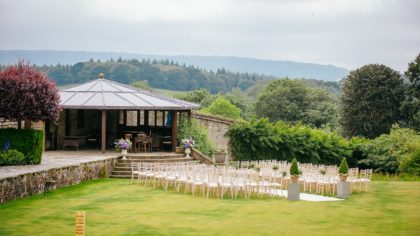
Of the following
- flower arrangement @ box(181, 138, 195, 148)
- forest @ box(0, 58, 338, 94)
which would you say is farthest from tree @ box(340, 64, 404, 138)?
forest @ box(0, 58, 338, 94)

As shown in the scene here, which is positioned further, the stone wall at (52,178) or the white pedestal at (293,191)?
the white pedestal at (293,191)

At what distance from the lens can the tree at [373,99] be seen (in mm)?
54594

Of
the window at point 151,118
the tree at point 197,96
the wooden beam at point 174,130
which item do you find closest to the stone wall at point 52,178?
the wooden beam at point 174,130

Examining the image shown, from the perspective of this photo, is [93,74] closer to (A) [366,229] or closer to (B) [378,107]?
(B) [378,107]

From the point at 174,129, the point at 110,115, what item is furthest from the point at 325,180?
the point at 110,115

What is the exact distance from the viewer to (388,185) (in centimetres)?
2692

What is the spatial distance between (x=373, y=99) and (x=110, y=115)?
26330mm

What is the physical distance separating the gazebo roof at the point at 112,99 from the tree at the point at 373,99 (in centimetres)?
2606

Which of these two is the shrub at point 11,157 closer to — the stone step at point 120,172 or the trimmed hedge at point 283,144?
the stone step at point 120,172

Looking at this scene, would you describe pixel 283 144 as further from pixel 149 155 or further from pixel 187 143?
pixel 149 155

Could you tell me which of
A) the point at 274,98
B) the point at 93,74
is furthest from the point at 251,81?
the point at 274,98

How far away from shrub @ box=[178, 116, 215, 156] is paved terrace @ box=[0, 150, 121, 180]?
3.95 meters

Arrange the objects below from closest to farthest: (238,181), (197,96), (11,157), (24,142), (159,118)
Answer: (238,181) < (11,157) < (24,142) < (159,118) < (197,96)

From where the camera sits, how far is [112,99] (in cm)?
3050
